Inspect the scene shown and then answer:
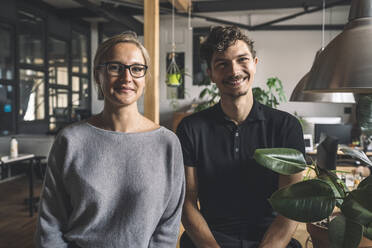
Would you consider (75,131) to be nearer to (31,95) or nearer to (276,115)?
(276,115)

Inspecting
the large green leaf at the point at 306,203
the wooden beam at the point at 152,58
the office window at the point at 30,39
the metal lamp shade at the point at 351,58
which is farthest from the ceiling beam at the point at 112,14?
the large green leaf at the point at 306,203

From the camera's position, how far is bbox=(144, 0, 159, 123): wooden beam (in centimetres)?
289

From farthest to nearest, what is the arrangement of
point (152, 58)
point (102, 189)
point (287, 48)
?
point (287, 48), point (152, 58), point (102, 189)

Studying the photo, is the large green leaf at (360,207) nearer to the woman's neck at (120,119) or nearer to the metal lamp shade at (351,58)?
the metal lamp shade at (351,58)

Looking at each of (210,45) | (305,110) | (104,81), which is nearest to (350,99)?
(210,45)

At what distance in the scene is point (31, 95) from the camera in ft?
21.7

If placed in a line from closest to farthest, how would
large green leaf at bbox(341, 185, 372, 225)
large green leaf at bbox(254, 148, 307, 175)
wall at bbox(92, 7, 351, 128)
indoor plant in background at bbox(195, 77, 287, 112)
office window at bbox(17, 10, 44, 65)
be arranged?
large green leaf at bbox(341, 185, 372, 225) → large green leaf at bbox(254, 148, 307, 175) → indoor plant in background at bbox(195, 77, 287, 112) → office window at bbox(17, 10, 44, 65) → wall at bbox(92, 7, 351, 128)

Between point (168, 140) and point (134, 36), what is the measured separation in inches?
17.5

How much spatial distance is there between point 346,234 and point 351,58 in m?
0.50

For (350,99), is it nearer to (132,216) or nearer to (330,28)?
(132,216)

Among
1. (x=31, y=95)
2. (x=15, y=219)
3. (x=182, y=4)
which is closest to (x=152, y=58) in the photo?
(x=15, y=219)

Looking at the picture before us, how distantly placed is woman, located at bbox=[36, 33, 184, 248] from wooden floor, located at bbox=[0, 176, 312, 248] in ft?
3.93

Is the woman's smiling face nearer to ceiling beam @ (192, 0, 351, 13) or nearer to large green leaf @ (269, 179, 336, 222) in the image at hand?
large green leaf @ (269, 179, 336, 222)

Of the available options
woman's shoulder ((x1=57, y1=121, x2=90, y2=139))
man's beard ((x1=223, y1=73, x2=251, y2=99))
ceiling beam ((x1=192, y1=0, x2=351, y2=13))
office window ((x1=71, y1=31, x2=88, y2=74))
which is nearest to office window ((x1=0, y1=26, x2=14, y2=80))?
office window ((x1=71, y1=31, x2=88, y2=74))
